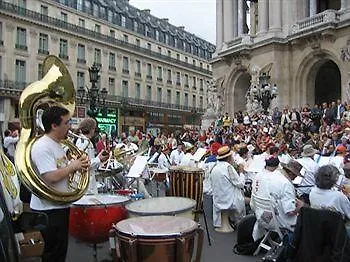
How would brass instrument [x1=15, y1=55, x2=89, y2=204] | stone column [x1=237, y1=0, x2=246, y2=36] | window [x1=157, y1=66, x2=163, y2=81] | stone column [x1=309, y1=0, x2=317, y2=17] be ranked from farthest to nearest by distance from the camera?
window [x1=157, y1=66, x2=163, y2=81] → stone column [x1=237, y1=0, x2=246, y2=36] → stone column [x1=309, y1=0, x2=317, y2=17] → brass instrument [x1=15, y1=55, x2=89, y2=204]

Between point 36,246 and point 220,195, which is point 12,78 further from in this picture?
point 36,246

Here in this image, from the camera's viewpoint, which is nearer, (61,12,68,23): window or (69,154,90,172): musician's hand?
(69,154,90,172): musician's hand

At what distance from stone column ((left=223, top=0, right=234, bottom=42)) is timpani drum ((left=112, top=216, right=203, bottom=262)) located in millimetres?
31523

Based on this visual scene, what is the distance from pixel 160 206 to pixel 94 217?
74 centimetres

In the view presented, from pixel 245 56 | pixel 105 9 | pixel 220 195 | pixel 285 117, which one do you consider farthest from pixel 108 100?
pixel 220 195

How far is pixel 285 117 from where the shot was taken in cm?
2092

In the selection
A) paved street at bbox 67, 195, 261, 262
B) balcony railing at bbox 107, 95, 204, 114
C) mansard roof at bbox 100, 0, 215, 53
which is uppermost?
mansard roof at bbox 100, 0, 215, 53

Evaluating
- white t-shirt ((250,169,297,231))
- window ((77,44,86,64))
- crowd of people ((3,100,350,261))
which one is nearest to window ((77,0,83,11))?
window ((77,44,86,64))

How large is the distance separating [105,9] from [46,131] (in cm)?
4952

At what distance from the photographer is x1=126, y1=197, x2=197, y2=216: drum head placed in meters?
4.51

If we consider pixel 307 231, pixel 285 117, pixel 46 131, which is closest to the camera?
pixel 46 131

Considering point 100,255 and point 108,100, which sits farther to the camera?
point 108,100

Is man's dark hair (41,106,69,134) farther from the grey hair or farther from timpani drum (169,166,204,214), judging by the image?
timpani drum (169,166,204,214)

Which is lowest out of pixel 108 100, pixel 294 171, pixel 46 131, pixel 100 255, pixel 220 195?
pixel 100 255
